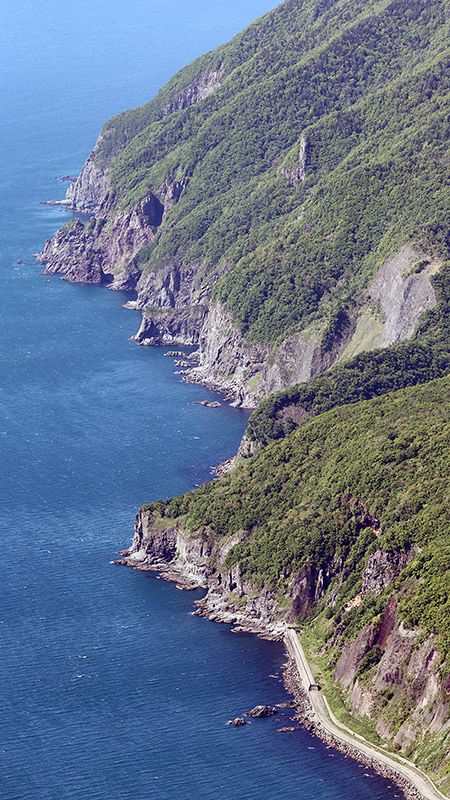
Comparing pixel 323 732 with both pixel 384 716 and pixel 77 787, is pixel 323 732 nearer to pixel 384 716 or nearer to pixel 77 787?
pixel 384 716

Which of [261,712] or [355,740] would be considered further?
[261,712]

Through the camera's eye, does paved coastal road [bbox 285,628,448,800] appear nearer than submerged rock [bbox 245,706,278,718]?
Yes

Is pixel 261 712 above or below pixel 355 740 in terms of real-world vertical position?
above

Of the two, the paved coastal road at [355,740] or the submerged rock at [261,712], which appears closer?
the paved coastal road at [355,740]

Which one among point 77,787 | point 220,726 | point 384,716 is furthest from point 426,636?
point 77,787

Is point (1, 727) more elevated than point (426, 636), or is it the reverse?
point (426, 636)

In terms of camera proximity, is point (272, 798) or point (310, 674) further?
point (310, 674)

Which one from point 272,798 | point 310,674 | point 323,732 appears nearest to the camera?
point 272,798

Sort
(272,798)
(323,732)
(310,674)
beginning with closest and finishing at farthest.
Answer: (272,798)
(323,732)
(310,674)
